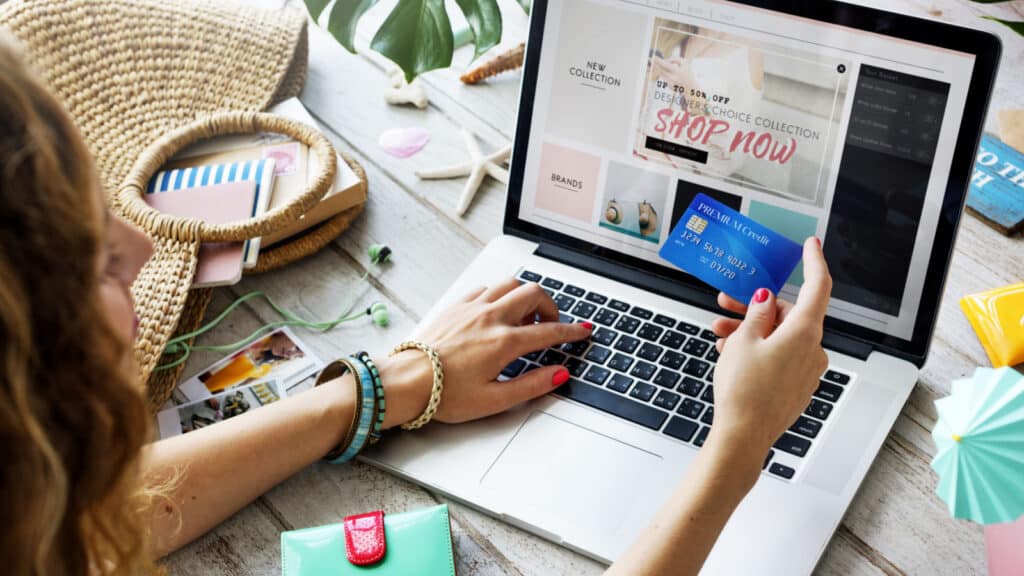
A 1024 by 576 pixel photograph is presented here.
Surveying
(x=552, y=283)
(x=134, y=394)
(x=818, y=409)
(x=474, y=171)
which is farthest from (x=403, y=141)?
(x=134, y=394)

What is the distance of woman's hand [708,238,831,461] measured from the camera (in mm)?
821

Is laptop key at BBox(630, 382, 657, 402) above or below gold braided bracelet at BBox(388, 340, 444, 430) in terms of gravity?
above

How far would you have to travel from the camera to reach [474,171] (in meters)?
1.27

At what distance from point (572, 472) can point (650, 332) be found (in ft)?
0.64

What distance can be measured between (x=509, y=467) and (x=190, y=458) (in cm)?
29

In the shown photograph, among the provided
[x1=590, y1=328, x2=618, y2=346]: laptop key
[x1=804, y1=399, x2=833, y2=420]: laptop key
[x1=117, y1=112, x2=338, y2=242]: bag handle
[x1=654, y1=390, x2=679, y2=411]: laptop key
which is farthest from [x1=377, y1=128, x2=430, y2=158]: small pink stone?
[x1=804, y1=399, x2=833, y2=420]: laptop key

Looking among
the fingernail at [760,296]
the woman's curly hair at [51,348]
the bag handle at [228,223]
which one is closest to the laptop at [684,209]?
the fingernail at [760,296]

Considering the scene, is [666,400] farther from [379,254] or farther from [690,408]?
[379,254]

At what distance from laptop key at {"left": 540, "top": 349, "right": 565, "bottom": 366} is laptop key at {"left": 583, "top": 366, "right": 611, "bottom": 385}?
0.03 m

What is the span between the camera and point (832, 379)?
3.17ft

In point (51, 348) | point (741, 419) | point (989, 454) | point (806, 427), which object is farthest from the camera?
point (806, 427)

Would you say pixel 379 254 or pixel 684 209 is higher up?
pixel 684 209

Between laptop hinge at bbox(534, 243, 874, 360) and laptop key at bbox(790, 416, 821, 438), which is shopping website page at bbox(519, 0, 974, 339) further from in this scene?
laptop key at bbox(790, 416, 821, 438)

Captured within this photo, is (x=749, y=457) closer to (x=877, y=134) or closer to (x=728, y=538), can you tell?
(x=728, y=538)
